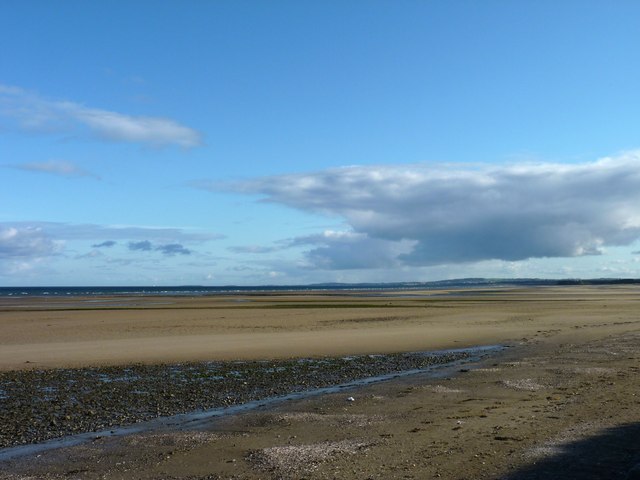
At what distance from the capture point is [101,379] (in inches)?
812

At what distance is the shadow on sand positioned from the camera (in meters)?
9.08

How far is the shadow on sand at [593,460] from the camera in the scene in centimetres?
908

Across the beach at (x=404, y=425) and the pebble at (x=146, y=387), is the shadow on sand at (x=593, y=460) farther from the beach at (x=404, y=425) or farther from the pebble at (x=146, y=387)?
the pebble at (x=146, y=387)

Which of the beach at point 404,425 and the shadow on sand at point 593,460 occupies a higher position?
the shadow on sand at point 593,460

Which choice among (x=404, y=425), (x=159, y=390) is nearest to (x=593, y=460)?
(x=404, y=425)

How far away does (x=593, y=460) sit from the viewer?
9758 millimetres

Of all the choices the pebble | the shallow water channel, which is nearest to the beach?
the shallow water channel

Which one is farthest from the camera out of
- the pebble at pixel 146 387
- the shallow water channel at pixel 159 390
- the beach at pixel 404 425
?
the pebble at pixel 146 387

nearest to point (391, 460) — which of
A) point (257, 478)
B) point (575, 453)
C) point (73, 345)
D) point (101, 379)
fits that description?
point (257, 478)

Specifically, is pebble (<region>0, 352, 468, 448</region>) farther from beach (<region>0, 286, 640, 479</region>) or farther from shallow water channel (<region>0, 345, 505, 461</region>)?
beach (<region>0, 286, 640, 479</region>)

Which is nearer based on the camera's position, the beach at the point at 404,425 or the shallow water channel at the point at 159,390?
the beach at the point at 404,425

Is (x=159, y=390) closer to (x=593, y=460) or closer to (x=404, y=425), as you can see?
(x=404, y=425)

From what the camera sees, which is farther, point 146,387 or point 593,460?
point 146,387

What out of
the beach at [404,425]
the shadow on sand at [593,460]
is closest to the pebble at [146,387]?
the beach at [404,425]
